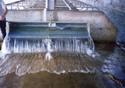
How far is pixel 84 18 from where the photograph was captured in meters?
9.98

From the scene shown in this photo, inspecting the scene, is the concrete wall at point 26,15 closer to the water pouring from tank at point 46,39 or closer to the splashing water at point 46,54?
the water pouring from tank at point 46,39

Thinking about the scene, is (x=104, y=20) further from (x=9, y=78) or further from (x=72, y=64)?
(x=9, y=78)

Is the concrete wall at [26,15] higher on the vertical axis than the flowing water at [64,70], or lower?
higher

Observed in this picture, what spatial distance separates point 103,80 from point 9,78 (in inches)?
100

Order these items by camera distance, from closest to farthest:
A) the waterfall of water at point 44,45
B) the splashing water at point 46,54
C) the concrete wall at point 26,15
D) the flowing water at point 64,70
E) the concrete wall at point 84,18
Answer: the flowing water at point 64,70 → the splashing water at point 46,54 → the waterfall of water at point 44,45 → the concrete wall at point 84,18 → the concrete wall at point 26,15

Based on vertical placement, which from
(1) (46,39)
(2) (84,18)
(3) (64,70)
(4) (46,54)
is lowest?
(4) (46,54)

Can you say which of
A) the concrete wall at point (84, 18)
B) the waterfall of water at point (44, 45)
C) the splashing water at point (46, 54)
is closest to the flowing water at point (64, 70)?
the splashing water at point (46, 54)

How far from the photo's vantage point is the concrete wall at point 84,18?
9797 millimetres

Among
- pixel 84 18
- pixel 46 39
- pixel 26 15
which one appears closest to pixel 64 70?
pixel 46 39

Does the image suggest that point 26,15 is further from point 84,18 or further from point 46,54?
point 46,54

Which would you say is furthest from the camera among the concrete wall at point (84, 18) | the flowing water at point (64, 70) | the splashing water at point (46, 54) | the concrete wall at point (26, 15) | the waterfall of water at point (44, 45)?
the concrete wall at point (26, 15)

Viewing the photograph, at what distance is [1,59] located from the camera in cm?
780

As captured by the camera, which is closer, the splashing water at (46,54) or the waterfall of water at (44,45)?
the splashing water at (46,54)

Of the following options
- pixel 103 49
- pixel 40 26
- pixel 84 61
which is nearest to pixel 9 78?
pixel 84 61
